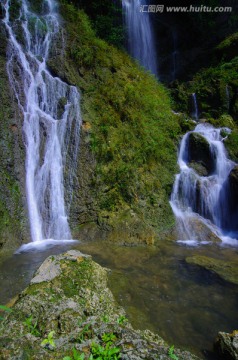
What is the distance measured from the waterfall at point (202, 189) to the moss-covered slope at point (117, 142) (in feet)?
1.68

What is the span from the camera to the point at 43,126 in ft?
32.8

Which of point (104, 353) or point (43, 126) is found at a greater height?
point (43, 126)

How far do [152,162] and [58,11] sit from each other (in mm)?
9237

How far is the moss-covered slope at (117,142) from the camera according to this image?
30.3ft

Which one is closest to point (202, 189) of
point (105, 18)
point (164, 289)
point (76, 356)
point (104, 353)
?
point (164, 289)

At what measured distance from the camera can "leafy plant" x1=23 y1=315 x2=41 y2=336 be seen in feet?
9.01

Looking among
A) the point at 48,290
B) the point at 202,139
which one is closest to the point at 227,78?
the point at 202,139

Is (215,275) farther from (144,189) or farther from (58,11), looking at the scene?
(58,11)

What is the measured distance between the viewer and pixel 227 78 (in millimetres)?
16766

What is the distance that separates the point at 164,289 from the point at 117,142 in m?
6.15

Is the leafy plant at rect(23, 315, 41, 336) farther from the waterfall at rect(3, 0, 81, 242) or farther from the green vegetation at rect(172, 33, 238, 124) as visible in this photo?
the green vegetation at rect(172, 33, 238, 124)

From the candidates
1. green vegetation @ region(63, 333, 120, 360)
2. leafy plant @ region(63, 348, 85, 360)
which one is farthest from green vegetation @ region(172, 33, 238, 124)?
leafy plant @ region(63, 348, 85, 360)

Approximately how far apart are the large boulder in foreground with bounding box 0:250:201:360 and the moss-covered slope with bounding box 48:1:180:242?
4583 millimetres

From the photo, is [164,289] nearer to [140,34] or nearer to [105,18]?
[105,18]
